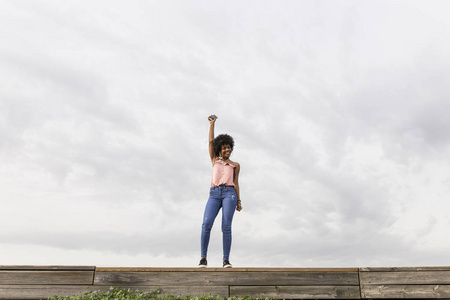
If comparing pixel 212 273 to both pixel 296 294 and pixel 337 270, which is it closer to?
pixel 296 294

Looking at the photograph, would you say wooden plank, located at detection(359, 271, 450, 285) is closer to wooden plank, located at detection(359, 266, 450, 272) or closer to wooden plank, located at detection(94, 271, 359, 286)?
wooden plank, located at detection(359, 266, 450, 272)

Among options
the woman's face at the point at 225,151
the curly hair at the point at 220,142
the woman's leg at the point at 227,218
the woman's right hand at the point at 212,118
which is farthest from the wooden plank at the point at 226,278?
the woman's right hand at the point at 212,118

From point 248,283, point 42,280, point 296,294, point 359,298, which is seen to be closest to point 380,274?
point 359,298

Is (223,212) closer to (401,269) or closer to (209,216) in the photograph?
(209,216)

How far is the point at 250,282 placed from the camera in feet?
26.1

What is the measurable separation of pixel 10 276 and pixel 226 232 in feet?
12.5

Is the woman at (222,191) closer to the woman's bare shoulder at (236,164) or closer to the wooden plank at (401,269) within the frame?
the woman's bare shoulder at (236,164)

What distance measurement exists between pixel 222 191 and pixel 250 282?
175 cm

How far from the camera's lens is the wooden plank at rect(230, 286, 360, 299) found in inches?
311

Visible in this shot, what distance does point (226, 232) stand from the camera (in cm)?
856

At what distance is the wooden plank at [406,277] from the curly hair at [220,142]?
344cm

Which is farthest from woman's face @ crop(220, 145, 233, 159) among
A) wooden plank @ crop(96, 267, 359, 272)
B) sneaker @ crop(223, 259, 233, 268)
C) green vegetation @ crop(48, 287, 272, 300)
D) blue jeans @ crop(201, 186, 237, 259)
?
green vegetation @ crop(48, 287, 272, 300)

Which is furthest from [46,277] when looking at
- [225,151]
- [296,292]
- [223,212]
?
[296,292]

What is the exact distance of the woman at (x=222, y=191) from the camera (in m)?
8.58
